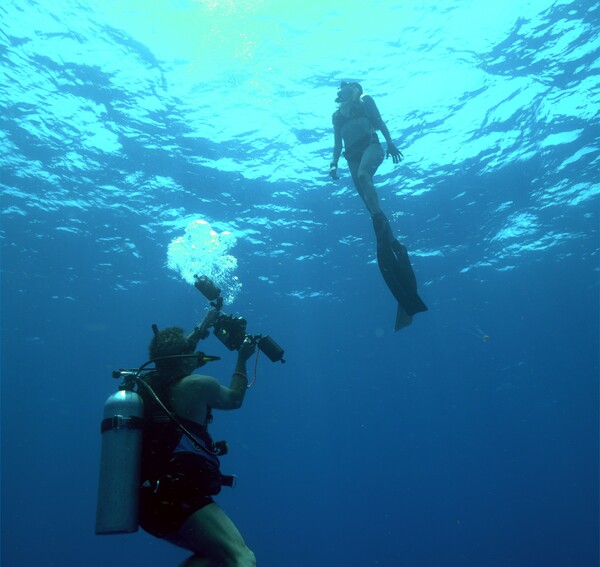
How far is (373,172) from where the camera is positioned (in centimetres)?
898

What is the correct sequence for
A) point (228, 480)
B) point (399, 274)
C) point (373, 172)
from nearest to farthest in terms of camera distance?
point (228, 480)
point (399, 274)
point (373, 172)

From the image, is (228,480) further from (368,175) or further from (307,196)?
(307,196)

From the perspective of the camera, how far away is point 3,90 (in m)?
14.8

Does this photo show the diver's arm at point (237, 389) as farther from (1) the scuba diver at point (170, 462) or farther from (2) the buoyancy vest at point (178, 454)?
(2) the buoyancy vest at point (178, 454)

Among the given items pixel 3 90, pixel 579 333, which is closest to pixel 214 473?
pixel 3 90

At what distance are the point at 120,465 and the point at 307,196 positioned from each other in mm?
16569

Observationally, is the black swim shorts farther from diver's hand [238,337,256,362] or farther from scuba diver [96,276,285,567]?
diver's hand [238,337,256,362]

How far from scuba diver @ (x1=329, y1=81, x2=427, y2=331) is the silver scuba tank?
4.55 m

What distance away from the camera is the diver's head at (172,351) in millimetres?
4684

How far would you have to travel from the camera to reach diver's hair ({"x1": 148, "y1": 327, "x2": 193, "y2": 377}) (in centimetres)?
468

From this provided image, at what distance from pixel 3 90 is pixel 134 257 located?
1102 cm

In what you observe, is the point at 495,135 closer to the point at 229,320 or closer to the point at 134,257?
the point at 229,320

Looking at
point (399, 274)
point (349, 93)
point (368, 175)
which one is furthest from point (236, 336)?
point (349, 93)

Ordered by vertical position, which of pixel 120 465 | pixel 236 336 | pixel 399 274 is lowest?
pixel 120 465
